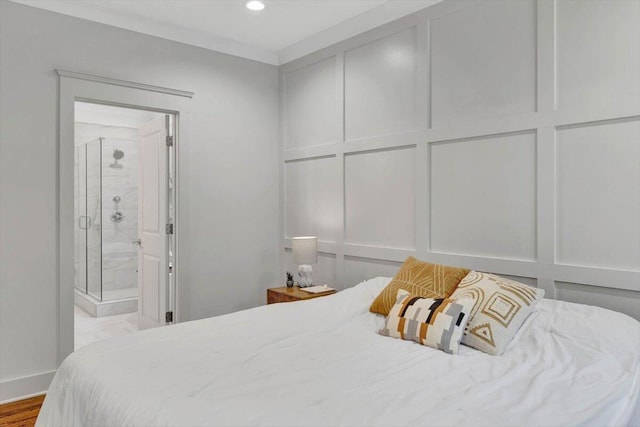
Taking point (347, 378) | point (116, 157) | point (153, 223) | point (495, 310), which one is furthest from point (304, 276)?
point (116, 157)

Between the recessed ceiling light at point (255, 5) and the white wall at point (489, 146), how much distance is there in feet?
2.46

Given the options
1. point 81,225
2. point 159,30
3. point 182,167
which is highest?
point 159,30

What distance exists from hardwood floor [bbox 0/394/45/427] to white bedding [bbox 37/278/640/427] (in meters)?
1.00

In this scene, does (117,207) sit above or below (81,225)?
above

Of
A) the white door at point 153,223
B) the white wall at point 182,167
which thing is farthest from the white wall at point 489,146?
the white door at point 153,223

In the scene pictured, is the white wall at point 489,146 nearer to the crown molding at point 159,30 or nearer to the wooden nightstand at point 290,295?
the wooden nightstand at point 290,295

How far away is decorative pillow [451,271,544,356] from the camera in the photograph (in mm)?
1956

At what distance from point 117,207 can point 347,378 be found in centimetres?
496

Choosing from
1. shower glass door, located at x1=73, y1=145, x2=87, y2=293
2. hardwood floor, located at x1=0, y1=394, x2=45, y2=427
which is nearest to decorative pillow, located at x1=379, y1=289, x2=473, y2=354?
hardwood floor, located at x1=0, y1=394, x2=45, y2=427

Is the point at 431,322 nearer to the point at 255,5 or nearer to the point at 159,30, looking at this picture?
the point at 255,5

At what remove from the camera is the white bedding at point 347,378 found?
1362 mm

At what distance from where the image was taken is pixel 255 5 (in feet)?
10.5

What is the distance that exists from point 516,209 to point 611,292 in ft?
2.08

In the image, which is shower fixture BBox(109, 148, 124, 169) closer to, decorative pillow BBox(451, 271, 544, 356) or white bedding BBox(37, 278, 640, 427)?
white bedding BBox(37, 278, 640, 427)
